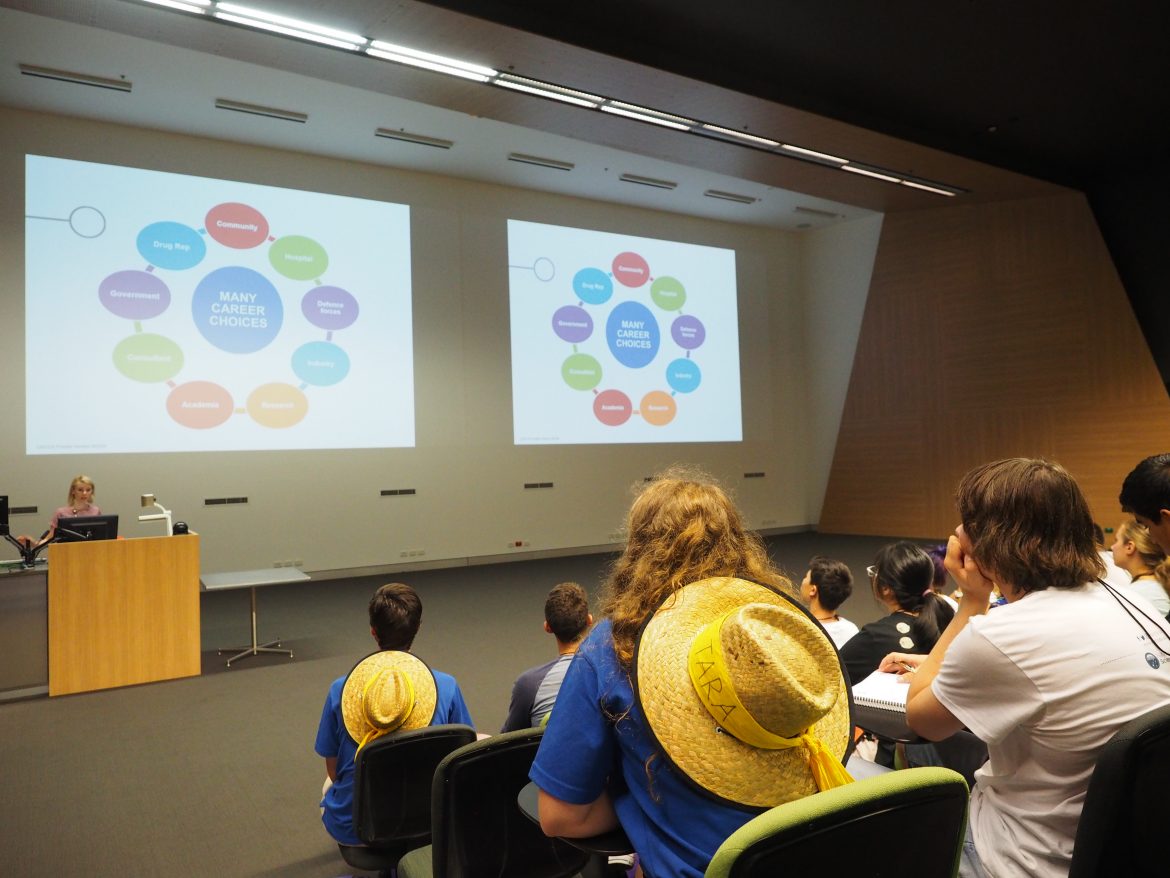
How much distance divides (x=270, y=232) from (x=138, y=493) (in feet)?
8.66

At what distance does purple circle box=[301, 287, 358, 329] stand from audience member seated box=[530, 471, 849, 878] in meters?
7.09

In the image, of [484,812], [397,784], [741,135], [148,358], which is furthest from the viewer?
[148,358]

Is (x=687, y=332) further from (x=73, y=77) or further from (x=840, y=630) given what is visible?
(x=840, y=630)

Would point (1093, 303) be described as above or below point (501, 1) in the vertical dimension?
below

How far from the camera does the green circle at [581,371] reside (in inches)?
363

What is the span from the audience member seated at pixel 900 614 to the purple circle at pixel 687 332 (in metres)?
7.64

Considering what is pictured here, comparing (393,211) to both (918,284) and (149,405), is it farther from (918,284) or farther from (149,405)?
(918,284)

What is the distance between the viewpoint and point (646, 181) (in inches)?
359

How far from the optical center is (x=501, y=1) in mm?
4809

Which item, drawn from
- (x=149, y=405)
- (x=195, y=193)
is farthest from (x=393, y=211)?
(x=149, y=405)

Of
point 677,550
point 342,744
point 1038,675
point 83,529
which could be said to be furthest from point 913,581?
point 83,529

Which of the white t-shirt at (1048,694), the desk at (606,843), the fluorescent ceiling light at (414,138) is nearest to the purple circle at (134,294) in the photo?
the fluorescent ceiling light at (414,138)

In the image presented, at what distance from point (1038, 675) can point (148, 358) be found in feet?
24.1

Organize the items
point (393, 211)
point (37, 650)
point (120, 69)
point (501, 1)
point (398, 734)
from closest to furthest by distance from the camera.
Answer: point (398, 734) < point (37, 650) < point (501, 1) < point (120, 69) < point (393, 211)
